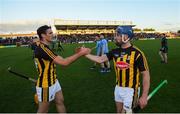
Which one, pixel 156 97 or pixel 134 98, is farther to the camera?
pixel 156 97

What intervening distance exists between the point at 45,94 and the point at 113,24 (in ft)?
402

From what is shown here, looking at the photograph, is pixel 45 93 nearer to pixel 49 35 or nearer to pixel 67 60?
pixel 67 60

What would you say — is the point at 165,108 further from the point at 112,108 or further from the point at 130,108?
the point at 130,108

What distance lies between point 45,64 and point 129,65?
5.77 ft

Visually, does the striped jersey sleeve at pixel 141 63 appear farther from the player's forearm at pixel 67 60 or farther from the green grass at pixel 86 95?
the green grass at pixel 86 95

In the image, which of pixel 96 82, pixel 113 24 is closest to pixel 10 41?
pixel 113 24

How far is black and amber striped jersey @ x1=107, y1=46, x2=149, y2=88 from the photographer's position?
5.20 metres

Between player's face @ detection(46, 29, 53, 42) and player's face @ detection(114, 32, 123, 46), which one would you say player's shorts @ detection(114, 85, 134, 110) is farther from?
player's face @ detection(46, 29, 53, 42)

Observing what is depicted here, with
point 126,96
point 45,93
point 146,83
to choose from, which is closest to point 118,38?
point 146,83

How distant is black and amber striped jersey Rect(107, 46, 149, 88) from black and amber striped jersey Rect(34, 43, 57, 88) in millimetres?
1327

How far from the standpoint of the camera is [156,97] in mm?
9664

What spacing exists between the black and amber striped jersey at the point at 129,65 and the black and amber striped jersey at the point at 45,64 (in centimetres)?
133

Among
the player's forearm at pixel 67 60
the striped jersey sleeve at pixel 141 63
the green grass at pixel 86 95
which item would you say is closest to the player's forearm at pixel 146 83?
the striped jersey sleeve at pixel 141 63

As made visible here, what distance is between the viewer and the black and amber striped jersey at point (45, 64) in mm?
5867
